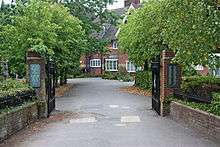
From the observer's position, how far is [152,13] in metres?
29.8

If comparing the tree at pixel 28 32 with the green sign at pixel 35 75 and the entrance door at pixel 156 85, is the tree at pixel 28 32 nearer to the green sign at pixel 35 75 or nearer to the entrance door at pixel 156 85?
the green sign at pixel 35 75

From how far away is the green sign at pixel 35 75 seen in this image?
19.0 meters

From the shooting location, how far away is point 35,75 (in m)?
19.1

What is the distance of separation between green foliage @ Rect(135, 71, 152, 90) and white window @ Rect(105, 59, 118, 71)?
1245 inches

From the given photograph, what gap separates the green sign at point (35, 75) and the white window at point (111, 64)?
55.1 m

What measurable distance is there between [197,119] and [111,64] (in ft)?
202

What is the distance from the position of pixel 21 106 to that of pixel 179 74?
6618 mm

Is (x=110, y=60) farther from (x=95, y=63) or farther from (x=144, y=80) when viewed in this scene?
(x=144, y=80)

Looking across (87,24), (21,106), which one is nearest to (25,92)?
(21,106)

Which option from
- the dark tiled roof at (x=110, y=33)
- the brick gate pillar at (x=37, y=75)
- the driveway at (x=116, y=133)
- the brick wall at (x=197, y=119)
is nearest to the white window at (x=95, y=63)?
the dark tiled roof at (x=110, y=33)

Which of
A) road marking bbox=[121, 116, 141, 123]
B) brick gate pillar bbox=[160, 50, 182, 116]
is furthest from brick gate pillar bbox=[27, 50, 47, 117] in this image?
brick gate pillar bbox=[160, 50, 182, 116]

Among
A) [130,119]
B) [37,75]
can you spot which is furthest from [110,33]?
[130,119]

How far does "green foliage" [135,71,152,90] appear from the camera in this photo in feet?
119

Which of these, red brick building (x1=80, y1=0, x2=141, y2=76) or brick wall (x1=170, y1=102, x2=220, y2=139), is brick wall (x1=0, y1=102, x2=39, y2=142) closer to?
brick wall (x1=170, y1=102, x2=220, y2=139)
